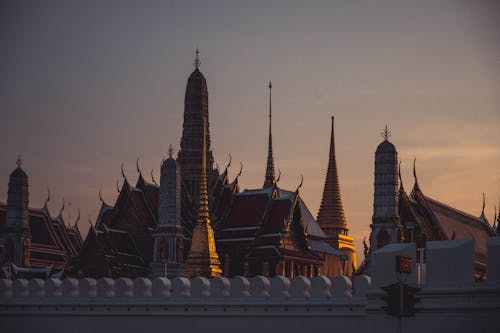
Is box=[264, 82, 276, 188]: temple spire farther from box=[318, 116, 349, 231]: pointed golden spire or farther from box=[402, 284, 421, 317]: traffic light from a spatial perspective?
box=[402, 284, 421, 317]: traffic light

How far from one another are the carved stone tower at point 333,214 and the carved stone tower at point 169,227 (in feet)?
68.8

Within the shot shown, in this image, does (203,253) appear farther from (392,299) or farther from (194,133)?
(392,299)

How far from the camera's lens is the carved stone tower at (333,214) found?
2825 inches

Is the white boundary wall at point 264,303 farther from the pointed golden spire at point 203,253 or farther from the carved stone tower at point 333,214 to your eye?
the carved stone tower at point 333,214

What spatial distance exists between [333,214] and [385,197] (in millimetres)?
→ 25816

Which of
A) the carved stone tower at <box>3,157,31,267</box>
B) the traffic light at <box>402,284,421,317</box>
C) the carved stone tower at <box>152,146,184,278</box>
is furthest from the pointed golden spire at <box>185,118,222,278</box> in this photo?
the traffic light at <box>402,284,421,317</box>

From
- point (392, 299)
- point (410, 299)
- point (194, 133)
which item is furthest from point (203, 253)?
point (410, 299)

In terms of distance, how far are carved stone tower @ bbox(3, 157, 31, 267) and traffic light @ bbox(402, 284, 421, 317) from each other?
36955 millimetres

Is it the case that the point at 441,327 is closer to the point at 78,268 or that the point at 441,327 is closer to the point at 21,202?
the point at 78,268

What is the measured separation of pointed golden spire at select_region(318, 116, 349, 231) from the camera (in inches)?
2844

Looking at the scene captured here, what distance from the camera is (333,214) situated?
237 feet

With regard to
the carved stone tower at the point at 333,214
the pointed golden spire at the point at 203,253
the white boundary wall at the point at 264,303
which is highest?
the carved stone tower at the point at 333,214

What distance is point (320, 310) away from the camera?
20.6 m

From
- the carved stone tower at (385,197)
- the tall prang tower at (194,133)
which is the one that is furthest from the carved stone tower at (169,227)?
the carved stone tower at (385,197)
